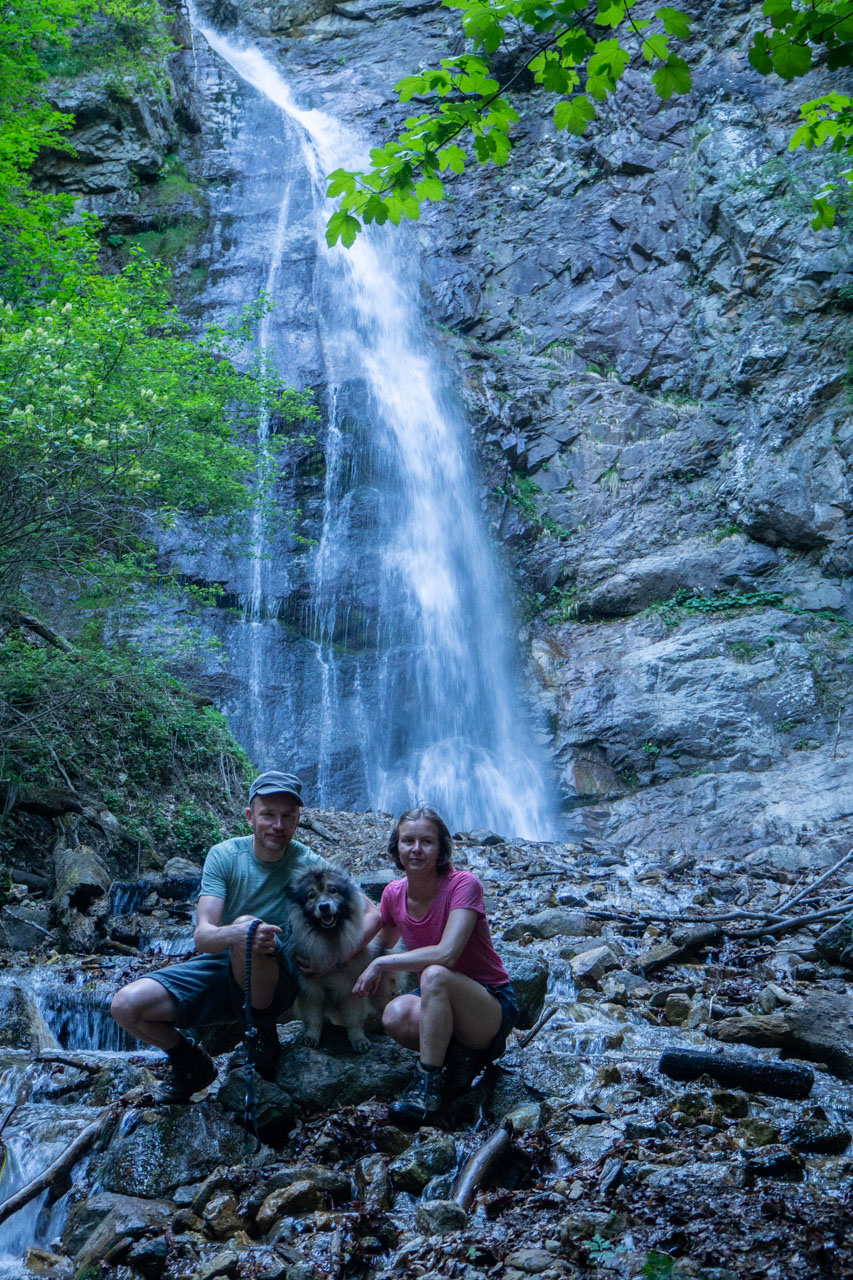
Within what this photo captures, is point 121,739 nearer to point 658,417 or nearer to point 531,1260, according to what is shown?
point 531,1260

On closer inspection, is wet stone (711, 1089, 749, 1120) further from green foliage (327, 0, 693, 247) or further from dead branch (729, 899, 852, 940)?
green foliage (327, 0, 693, 247)

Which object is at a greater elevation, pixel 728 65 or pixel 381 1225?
pixel 728 65

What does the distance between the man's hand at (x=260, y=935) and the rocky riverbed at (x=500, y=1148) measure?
1.65ft

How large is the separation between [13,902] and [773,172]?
17693mm

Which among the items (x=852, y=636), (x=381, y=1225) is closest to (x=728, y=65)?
(x=852, y=636)

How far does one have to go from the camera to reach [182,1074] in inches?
119

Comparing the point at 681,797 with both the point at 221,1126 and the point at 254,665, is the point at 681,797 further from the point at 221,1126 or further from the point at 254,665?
the point at 221,1126

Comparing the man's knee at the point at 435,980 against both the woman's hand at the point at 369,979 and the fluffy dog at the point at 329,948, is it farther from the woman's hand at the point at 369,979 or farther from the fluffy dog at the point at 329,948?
the fluffy dog at the point at 329,948

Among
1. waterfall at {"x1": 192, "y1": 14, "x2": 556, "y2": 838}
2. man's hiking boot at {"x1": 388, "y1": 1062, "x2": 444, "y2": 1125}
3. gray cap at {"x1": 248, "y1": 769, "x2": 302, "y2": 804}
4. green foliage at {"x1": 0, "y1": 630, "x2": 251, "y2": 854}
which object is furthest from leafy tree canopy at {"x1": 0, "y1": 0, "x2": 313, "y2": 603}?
man's hiking boot at {"x1": 388, "y1": 1062, "x2": 444, "y2": 1125}

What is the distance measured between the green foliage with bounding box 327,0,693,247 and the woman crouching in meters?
2.11

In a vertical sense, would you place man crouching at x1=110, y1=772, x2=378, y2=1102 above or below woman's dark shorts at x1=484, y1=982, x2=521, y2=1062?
above

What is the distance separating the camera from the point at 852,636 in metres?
12.5

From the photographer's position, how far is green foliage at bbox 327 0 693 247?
247 centimetres

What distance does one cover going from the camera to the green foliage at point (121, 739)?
7.38 meters
